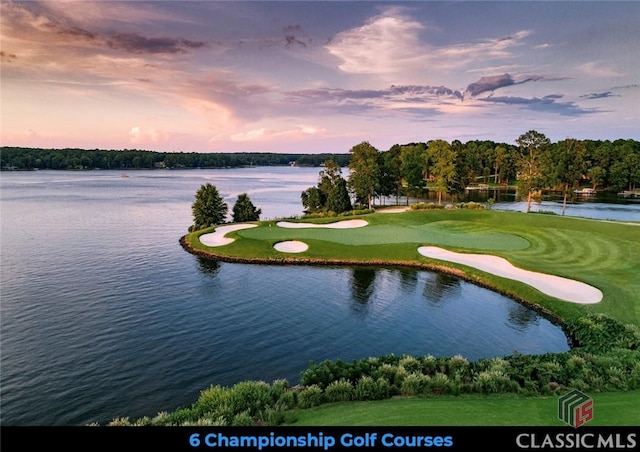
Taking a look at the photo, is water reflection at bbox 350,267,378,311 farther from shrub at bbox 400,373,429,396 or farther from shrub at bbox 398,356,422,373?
shrub at bbox 400,373,429,396

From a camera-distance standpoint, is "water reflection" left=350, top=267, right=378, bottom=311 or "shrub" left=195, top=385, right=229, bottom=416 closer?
"shrub" left=195, top=385, right=229, bottom=416

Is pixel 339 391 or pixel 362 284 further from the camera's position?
pixel 362 284

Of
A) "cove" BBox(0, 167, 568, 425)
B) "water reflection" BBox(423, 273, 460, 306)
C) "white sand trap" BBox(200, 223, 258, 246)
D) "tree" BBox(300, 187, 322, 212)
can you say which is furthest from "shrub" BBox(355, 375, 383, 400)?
"tree" BBox(300, 187, 322, 212)

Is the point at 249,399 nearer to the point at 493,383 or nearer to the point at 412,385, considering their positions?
the point at 412,385

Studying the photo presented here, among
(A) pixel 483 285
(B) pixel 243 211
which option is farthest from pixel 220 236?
(A) pixel 483 285

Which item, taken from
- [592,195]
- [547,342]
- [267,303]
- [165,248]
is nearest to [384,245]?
[267,303]

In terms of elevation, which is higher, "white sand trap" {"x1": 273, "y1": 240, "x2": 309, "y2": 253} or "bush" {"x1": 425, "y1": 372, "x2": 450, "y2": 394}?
"bush" {"x1": 425, "y1": 372, "x2": 450, "y2": 394}

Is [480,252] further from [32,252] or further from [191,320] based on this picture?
[32,252]
